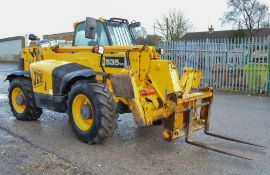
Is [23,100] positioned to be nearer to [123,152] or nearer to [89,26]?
[89,26]

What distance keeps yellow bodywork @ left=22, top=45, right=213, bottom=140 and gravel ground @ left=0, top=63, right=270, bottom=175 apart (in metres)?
0.47

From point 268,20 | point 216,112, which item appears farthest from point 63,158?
point 268,20

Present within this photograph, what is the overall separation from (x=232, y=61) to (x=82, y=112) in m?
9.35

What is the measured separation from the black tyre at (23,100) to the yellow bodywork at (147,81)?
38 cm

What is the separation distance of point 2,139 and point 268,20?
1805 inches

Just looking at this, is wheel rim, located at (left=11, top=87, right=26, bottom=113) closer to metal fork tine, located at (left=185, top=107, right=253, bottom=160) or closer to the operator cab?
the operator cab

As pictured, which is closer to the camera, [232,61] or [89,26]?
[89,26]

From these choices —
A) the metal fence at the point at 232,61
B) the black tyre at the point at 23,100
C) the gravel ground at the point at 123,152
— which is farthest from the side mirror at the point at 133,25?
the metal fence at the point at 232,61

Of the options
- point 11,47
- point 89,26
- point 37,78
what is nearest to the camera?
point 89,26

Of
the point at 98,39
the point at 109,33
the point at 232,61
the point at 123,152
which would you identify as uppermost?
the point at 109,33

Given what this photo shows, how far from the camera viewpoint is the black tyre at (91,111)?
5785mm

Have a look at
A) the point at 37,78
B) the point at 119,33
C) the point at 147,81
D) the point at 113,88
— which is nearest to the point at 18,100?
the point at 37,78

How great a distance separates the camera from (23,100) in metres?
7.95

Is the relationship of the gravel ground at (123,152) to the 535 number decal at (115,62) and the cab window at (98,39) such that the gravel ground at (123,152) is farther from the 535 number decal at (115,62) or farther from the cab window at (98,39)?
the cab window at (98,39)
